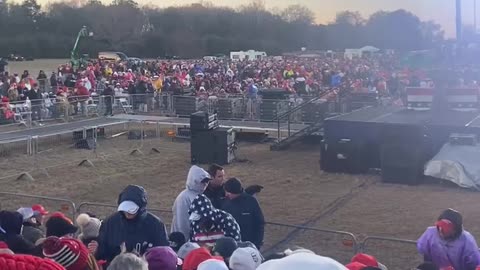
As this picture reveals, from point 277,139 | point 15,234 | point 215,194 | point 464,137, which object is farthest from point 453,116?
point 15,234

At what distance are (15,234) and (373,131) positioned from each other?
449 inches

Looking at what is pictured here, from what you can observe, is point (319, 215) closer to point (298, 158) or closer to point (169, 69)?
point (298, 158)

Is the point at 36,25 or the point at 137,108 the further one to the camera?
the point at 36,25

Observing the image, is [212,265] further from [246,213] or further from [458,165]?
[458,165]

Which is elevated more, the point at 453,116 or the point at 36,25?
the point at 36,25

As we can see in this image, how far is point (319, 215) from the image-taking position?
1234cm

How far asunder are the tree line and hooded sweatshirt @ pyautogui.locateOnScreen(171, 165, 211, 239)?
211 feet

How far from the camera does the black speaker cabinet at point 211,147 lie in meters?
17.6

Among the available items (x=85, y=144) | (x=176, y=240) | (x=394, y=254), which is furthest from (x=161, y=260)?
(x=85, y=144)

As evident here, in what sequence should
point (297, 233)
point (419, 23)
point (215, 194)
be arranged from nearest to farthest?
point (215, 194) < point (297, 233) < point (419, 23)

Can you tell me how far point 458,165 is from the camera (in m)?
14.4

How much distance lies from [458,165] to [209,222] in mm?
9411

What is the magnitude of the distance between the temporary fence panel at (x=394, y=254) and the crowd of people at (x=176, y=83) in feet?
47.6

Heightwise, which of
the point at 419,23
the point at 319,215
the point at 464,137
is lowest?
the point at 319,215
